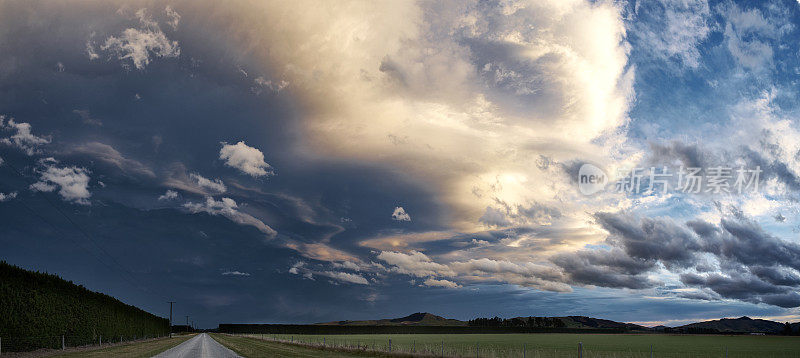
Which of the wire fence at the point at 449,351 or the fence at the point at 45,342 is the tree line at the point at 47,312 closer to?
the fence at the point at 45,342

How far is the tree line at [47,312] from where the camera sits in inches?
1362

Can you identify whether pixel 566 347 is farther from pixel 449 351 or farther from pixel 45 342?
pixel 45 342

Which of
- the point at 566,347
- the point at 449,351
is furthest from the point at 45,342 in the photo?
the point at 566,347

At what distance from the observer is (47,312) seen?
40.1m

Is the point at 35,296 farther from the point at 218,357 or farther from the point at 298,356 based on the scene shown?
the point at 298,356

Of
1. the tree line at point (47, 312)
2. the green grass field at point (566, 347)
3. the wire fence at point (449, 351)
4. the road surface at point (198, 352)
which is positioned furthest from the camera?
the green grass field at point (566, 347)

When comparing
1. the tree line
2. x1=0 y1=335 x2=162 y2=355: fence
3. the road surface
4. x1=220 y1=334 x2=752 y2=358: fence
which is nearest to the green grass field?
x1=220 y1=334 x2=752 y2=358: fence

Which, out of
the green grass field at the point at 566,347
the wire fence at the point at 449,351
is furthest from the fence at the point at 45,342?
the green grass field at the point at 566,347

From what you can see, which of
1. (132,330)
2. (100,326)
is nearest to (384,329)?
(132,330)

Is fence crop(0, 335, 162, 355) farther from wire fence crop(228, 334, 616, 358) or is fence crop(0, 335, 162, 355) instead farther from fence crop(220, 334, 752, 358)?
wire fence crop(228, 334, 616, 358)

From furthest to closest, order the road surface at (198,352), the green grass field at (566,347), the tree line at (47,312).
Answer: the green grass field at (566,347)
the road surface at (198,352)
the tree line at (47,312)

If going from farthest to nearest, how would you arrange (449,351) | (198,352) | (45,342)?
(198,352), (45,342), (449,351)

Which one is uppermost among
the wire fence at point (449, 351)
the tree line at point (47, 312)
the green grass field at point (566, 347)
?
the tree line at point (47, 312)

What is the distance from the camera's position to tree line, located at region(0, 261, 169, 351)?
34.6 metres
